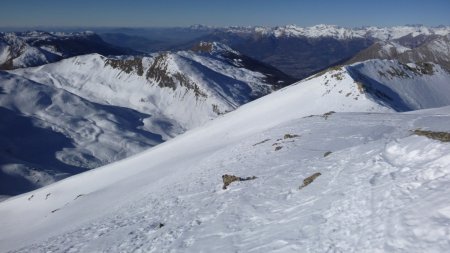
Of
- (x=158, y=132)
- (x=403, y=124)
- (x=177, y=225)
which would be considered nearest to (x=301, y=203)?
(x=177, y=225)

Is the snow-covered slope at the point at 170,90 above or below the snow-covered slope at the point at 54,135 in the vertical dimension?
above

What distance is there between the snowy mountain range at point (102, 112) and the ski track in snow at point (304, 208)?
92.3 m

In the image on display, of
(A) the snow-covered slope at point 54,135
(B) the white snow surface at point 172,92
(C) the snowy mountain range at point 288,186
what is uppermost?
(C) the snowy mountain range at point 288,186

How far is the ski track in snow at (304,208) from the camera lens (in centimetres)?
1242

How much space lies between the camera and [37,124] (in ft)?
463

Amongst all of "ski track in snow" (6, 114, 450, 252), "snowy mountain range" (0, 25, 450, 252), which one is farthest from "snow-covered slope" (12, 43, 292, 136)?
"ski track in snow" (6, 114, 450, 252)

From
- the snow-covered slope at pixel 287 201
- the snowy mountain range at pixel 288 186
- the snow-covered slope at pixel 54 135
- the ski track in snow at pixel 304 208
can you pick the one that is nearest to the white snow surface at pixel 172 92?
the snow-covered slope at pixel 54 135

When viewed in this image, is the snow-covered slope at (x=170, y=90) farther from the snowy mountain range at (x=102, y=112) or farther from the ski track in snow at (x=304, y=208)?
the ski track in snow at (x=304, y=208)

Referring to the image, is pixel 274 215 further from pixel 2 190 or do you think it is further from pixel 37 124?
pixel 37 124

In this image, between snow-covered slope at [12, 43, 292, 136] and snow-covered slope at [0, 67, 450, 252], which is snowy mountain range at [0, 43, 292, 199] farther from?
snow-covered slope at [0, 67, 450, 252]

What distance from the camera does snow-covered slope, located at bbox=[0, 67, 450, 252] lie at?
42.0ft

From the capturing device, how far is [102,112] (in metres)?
159

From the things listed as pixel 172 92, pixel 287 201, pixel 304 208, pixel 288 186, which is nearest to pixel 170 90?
pixel 172 92

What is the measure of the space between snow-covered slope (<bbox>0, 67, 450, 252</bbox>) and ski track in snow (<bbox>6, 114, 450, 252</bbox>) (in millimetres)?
56
